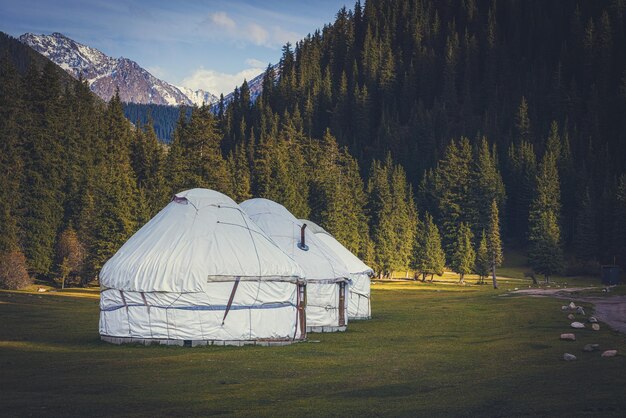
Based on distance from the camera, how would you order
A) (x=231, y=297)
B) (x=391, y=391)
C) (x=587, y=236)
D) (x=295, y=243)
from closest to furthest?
(x=391, y=391)
(x=231, y=297)
(x=295, y=243)
(x=587, y=236)

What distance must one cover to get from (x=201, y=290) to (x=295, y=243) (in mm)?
8700

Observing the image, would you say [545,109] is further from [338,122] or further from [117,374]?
[117,374]

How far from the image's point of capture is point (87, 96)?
10544cm

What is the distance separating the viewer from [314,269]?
1411 inches

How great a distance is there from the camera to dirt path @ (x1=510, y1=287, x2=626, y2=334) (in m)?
34.9

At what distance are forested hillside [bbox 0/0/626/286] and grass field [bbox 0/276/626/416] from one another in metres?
38.6

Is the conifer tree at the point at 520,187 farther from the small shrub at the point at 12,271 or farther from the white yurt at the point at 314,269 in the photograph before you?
the white yurt at the point at 314,269

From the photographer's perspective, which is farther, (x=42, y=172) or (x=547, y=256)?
(x=547, y=256)

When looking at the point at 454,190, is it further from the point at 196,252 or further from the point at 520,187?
the point at 196,252

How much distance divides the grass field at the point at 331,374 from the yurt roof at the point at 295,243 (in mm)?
2904

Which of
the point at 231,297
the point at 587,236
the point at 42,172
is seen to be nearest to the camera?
the point at 231,297

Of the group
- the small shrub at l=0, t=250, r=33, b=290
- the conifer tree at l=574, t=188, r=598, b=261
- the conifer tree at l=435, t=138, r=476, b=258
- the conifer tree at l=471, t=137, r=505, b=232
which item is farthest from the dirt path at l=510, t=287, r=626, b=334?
the conifer tree at l=471, t=137, r=505, b=232

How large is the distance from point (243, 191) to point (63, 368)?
59020mm

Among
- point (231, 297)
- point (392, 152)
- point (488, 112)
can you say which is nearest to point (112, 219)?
point (231, 297)
